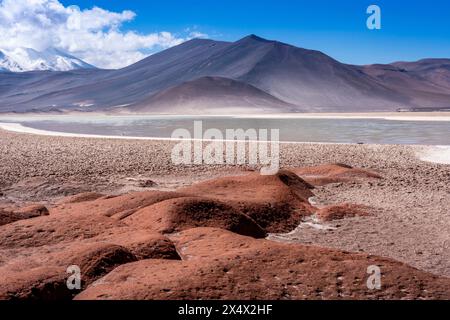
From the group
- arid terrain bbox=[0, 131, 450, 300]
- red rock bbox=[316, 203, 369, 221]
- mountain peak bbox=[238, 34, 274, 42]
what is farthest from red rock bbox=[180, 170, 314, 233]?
mountain peak bbox=[238, 34, 274, 42]

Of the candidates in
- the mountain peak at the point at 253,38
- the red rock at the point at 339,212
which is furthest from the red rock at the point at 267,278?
the mountain peak at the point at 253,38

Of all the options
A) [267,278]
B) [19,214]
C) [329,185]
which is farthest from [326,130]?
[267,278]

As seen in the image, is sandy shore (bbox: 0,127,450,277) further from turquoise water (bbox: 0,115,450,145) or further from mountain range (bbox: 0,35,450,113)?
mountain range (bbox: 0,35,450,113)

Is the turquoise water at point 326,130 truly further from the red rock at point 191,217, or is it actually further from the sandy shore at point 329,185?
the red rock at point 191,217

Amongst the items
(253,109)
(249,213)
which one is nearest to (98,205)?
(249,213)

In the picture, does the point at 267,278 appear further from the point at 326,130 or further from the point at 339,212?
the point at 326,130

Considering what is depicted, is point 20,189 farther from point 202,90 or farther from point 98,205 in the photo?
point 202,90
